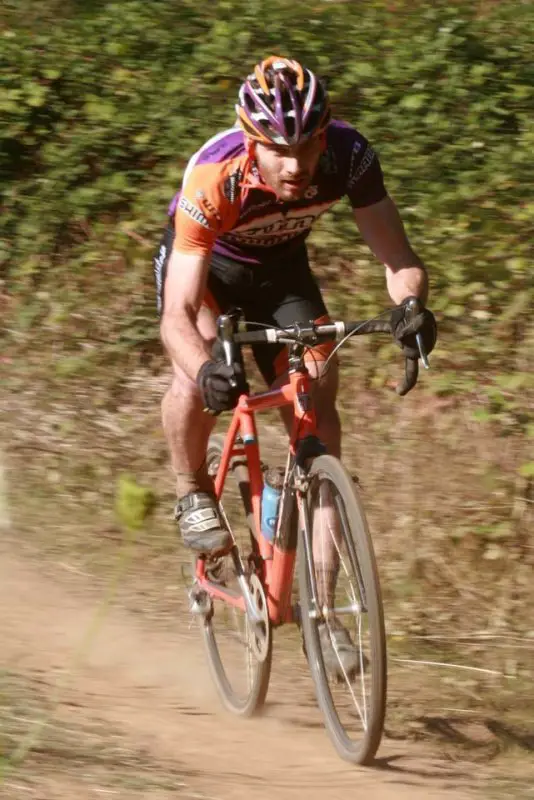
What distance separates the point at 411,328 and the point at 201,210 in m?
0.88

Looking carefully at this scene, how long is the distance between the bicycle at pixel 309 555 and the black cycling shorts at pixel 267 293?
1.18 feet

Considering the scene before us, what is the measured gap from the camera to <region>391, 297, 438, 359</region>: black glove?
160 inches

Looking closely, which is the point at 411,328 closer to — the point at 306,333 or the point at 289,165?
the point at 306,333

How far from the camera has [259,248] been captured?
15.8ft

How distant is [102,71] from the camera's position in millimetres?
9570

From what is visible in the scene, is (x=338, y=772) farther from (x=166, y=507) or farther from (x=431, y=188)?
(x=431, y=188)

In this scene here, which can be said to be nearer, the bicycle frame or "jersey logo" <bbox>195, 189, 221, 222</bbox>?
the bicycle frame

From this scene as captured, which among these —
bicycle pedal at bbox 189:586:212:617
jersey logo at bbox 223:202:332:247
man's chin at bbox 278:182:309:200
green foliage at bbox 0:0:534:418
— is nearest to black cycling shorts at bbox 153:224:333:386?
jersey logo at bbox 223:202:332:247

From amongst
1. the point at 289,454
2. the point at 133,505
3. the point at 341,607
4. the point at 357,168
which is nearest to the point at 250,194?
the point at 357,168

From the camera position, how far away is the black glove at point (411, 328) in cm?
407

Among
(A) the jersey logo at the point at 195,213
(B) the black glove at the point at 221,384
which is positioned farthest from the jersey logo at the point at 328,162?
(B) the black glove at the point at 221,384

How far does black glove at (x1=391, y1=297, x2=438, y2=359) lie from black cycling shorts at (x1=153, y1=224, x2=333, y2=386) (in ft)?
2.30

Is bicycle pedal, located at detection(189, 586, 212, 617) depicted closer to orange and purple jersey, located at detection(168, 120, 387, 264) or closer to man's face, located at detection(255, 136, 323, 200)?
orange and purple jersey, located at detection(168, 120, 387, 264)

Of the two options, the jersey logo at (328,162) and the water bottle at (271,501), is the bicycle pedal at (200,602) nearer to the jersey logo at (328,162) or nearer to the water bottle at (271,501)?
the water bottle at (271,501)
